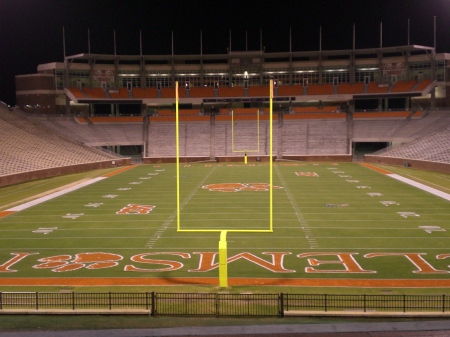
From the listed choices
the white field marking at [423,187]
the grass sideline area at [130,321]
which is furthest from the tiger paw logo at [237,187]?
the grass sideline area at [130,321]

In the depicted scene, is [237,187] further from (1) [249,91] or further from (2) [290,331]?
(1) [249,91]

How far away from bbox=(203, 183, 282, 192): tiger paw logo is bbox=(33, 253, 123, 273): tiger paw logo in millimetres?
12395

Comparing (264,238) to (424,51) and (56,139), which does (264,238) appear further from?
(424,51)

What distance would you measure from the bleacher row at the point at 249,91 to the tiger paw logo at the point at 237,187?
29.5m

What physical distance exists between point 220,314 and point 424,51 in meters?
55.3

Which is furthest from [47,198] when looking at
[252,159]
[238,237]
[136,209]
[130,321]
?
[252,159]


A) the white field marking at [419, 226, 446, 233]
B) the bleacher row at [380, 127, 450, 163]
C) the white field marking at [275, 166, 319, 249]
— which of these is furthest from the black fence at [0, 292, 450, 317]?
the bleacher row at [380, 127, 450, 163]

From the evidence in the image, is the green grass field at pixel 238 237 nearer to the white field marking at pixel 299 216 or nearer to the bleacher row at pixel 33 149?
the white field marking at pixel 299 216

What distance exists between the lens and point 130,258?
1269cm

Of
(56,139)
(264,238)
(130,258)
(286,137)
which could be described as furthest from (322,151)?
(130,258)

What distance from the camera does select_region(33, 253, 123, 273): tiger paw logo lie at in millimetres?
11922

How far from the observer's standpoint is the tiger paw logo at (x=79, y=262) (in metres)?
11.9

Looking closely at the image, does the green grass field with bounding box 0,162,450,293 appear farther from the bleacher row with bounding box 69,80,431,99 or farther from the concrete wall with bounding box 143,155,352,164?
the bleacher row with bounding box 69,80,431,99

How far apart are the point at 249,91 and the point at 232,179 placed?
28224mm
